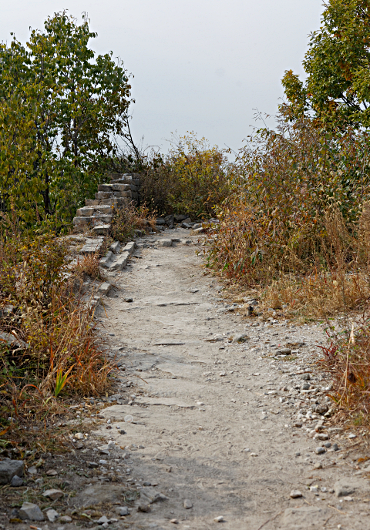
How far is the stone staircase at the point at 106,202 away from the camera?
34.9 feet

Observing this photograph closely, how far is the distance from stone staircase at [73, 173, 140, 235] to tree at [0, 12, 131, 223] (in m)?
0.63

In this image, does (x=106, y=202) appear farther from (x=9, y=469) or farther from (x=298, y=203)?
(x=9, y=469)

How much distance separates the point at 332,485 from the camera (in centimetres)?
276

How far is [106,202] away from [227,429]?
30.7 feet

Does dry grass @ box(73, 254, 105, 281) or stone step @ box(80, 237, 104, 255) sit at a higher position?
stone step @ box(80, 237, 104, 255)

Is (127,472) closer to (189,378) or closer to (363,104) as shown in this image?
(189,378)

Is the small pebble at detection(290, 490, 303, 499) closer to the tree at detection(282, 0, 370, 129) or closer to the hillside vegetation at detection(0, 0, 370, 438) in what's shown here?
the hillside vegetation at detection(0, 0, 370, 438)

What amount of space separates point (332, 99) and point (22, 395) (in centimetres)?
1371

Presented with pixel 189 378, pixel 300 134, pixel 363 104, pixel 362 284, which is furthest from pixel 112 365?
pixel 363 104

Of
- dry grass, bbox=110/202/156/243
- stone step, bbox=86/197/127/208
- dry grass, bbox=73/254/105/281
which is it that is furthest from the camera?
stone step, bbox=86/197/127/208

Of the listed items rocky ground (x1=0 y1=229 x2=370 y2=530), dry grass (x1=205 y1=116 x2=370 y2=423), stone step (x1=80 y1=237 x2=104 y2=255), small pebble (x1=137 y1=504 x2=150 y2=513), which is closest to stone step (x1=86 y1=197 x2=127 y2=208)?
stone step (x1=80 y1=237 x2=104 y2=255)

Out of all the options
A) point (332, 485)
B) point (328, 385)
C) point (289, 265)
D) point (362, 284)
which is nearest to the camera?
point (332, 485)

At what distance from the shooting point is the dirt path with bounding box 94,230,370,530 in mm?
2562

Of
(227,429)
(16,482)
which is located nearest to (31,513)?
(16,482)
